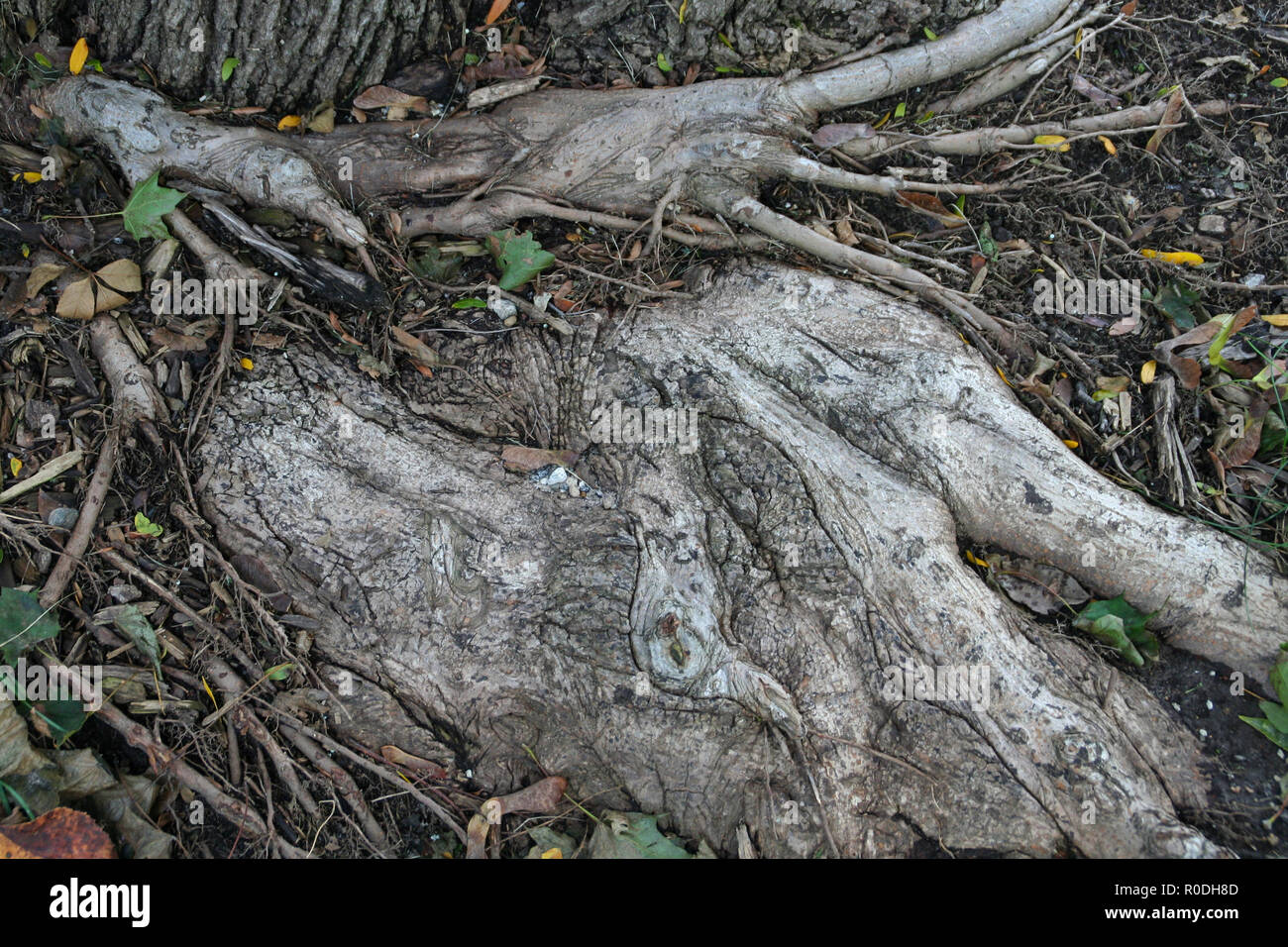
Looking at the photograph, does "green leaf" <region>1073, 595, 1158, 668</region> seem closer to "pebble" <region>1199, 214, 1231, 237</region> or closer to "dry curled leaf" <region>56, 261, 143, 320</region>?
"pebble" <region>1199, 214, 1231, 237</region>

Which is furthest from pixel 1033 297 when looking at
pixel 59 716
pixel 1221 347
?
pixel 59 716

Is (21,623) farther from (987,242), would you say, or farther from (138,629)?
(987,242)

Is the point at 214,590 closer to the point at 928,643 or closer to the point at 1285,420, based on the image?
the point at 928,643

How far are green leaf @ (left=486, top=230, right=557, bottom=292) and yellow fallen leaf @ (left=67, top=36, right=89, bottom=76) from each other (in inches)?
72.4

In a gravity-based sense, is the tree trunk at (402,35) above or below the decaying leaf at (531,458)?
above

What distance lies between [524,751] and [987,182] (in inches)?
135

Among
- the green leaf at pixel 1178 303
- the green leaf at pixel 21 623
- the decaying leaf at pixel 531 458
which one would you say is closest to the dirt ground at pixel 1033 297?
the green leaf at pixel 1178 303

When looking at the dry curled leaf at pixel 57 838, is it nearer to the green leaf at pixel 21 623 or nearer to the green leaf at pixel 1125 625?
the green leaf at pixel 21 623

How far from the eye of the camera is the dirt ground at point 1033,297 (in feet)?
8.91

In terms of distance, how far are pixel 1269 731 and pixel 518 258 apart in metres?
3.44

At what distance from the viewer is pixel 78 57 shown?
3.13 m

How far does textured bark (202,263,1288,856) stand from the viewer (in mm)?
2500

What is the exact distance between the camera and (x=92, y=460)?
9.61 ft

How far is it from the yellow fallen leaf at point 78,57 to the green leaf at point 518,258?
6.03ft
